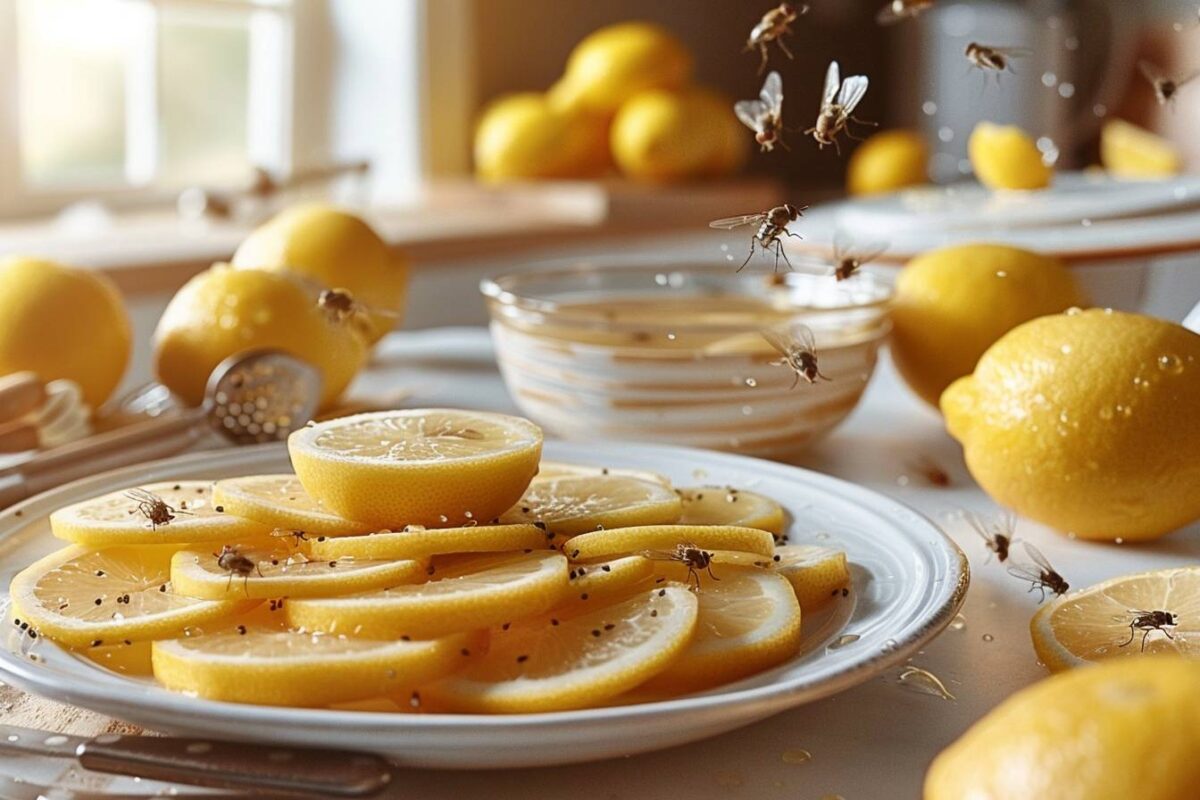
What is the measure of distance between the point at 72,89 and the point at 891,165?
146 centimetres

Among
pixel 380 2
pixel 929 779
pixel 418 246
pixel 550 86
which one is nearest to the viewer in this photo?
pixel 929 779

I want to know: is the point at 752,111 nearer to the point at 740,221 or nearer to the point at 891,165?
the point at 740,221

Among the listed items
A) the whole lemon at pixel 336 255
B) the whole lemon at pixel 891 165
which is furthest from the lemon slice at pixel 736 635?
the whole lemon at pixel 891 165

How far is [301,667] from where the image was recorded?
0.52 m

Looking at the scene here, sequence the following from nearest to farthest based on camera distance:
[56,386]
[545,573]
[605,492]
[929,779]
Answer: [929,779] < [545,573] < [605,492] < [56,386]

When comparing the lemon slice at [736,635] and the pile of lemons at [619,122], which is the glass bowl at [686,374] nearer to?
the lemon slice at [736,635]

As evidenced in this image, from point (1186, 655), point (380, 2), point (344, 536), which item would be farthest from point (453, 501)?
point (380, 2)

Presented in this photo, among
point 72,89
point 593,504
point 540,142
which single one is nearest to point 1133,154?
point 540,142

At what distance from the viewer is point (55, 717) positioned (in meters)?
0.59

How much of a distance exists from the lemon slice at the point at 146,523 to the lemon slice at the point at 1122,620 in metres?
0.40

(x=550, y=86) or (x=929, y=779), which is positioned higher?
(x=550, y=86)

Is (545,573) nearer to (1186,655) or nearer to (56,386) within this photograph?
(1186,655)

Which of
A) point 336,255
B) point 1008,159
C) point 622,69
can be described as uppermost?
point 622,69

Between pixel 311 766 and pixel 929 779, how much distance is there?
222mm
